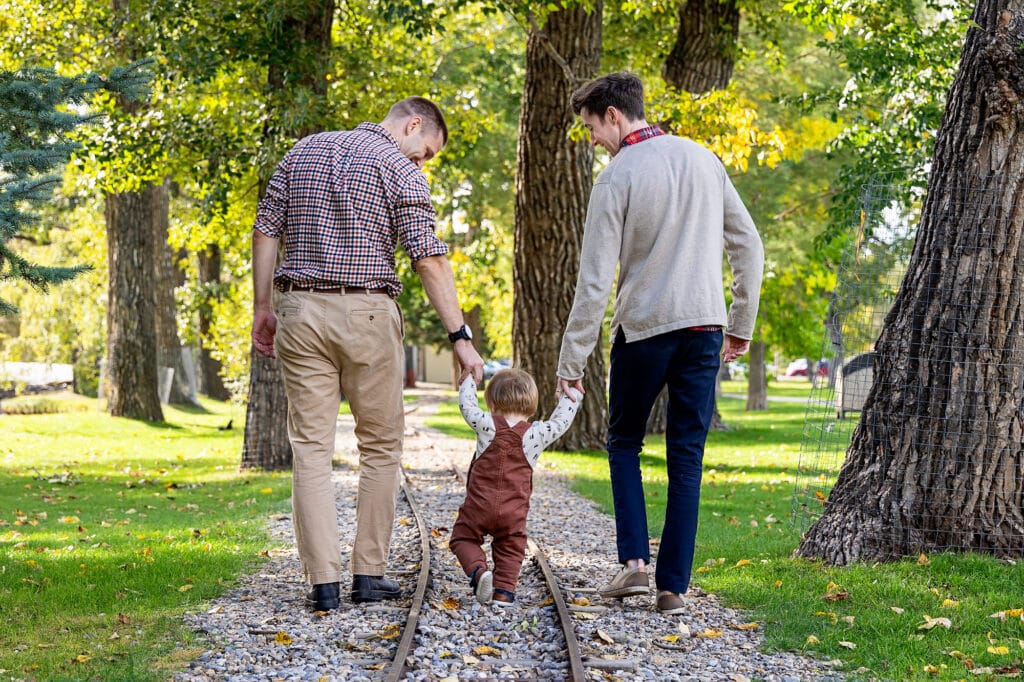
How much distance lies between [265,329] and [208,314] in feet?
73.9

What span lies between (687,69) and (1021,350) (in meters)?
10.8

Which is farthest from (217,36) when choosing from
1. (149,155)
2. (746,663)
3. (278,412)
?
(746,663)

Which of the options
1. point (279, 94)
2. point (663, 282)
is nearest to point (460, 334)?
point (663, 282)

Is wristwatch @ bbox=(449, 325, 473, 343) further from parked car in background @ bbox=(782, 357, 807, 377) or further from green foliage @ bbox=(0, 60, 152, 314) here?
parked car in background @ bbox=(782, 357, 807, 377)

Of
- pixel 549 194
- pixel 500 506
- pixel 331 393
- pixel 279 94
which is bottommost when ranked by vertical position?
pixel 500 506

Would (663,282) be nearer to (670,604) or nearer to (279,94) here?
(670,604)

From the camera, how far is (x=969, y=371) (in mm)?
6105

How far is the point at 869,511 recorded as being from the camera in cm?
620

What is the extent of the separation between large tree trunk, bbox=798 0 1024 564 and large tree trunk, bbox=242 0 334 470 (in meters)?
6.97

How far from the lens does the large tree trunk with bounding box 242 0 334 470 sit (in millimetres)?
11695

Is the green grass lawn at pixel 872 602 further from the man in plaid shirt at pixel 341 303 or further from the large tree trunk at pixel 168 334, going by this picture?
the large tree trunk at pixel 168 334

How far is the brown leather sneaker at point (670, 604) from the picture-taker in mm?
5266

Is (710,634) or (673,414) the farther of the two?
(673,414)

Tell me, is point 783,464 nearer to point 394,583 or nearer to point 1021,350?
point 1021,350
